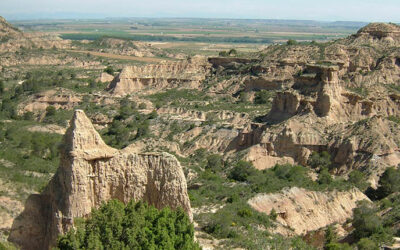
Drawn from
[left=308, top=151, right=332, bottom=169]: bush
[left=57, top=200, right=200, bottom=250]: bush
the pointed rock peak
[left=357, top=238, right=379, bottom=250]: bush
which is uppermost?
the pointed rock peak

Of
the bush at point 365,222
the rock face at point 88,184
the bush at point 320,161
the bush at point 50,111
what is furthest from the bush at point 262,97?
the rock face at point 88,184

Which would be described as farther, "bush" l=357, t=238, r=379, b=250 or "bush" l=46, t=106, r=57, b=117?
"bush" l=46, t=106, r=57, b=117

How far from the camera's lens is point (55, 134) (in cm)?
5466

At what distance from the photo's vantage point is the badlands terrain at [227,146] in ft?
70.3

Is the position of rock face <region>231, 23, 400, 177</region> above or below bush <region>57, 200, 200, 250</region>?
below

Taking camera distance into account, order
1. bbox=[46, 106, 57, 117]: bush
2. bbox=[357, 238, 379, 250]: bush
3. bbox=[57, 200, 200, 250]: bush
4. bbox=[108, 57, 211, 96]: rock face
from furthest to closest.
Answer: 1. bbox=[108, 57, 211, 96]: rock face
2. bbox=[46, 106, 57, 117]: bush
3. bbox=[357, 238, 379, 250]: bush
4. bbox=[57, 200, 200, 250]: bush

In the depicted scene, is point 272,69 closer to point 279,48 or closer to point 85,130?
point 279,48

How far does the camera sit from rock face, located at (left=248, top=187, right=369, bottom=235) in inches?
1227

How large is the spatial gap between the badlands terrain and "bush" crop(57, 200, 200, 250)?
3.54ft

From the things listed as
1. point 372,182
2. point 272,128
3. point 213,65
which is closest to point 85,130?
point 372,182

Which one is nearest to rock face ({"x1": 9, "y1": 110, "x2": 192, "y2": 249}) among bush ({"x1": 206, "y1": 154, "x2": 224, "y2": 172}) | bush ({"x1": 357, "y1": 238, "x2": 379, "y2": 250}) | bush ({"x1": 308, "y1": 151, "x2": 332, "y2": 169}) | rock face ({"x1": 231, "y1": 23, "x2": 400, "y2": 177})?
bush ({"x1": 357, "y1": 238, "x2": 379, "y2": 250})

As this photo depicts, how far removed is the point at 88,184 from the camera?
2042 cm

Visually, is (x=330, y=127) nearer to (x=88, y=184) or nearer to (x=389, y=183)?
(x=389, y=183)

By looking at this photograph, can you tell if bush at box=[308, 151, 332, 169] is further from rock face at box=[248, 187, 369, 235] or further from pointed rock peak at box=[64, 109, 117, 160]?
pointed rock peak at box=[64, 109, 117, 160]
